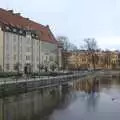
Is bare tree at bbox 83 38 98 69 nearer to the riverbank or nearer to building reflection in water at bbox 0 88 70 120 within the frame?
the riverbank

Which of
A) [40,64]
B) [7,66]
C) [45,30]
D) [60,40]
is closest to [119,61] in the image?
[60,40]

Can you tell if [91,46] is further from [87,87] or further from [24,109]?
[24,109]

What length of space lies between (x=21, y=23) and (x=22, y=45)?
27.5 feet

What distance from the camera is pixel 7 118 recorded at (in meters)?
26.3

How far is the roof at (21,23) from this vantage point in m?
73.8

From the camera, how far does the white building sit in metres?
67.5

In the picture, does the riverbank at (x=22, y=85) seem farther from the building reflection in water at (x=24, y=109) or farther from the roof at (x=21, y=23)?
the roof at (x=21, y=23)

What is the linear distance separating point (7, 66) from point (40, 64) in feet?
57.1

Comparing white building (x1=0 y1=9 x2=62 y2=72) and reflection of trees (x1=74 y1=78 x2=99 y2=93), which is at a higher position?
white building (x1=0 y1=9 x2=62 y2=72)

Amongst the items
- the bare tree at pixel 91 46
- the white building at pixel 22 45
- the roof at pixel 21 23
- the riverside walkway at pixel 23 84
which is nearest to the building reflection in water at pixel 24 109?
the riverside walkway at pixel 23 84

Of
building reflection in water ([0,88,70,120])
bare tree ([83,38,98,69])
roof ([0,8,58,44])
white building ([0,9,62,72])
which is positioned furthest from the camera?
bare tree ([83,38,98,69])

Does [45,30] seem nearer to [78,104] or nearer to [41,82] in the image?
[41,82]

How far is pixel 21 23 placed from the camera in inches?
3206

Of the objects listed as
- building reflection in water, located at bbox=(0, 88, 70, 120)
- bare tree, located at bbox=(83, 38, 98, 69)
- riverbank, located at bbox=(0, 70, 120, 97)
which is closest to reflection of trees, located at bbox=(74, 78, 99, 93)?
riverbank, located at bbox=(0, 70, 120, 97)
